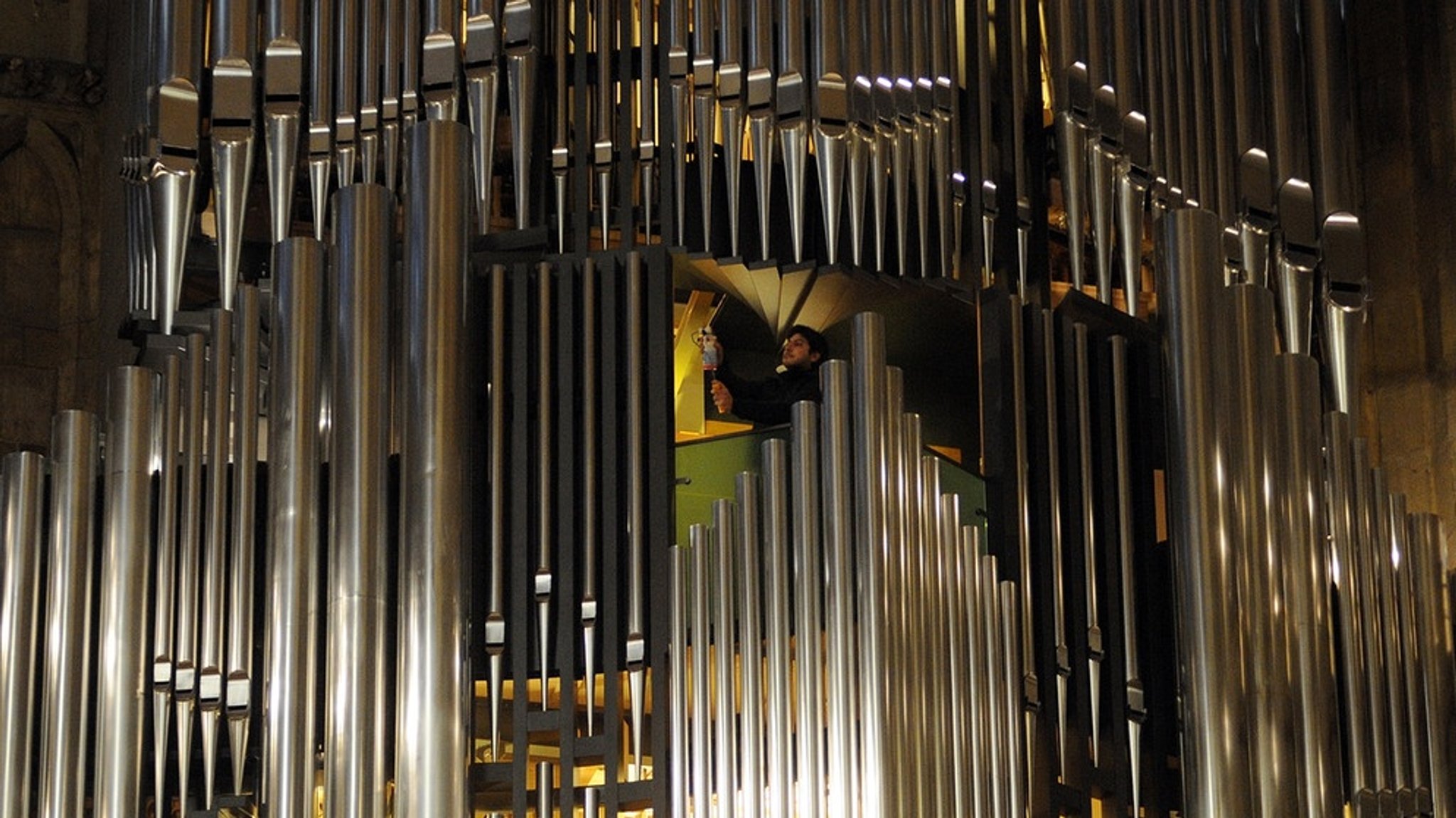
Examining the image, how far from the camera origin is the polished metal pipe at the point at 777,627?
392 inches

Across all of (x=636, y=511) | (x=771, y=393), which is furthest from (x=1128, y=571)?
(x=771, y=393)

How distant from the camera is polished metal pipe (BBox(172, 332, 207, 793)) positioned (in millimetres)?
10102

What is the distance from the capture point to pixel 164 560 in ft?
33.5

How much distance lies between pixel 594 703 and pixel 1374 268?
5014 millimetres

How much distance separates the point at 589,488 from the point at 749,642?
90 centimetres

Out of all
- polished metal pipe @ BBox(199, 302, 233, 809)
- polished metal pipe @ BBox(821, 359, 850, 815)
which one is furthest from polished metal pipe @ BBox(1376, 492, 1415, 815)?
polished metal pipe @ BBox(199, 302, 233, 809)

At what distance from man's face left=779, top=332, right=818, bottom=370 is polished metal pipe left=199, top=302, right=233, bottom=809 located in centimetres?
274

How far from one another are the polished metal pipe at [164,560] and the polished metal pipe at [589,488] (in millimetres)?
1472

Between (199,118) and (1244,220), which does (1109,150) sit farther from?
(199,118)

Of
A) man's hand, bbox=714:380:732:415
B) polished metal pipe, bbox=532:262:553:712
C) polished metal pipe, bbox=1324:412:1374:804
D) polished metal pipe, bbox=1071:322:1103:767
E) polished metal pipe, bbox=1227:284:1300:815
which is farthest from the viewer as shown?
man's hand, bbox=714:380:732:415

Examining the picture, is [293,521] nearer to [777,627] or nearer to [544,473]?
[544,473]

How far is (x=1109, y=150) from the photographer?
1173cm

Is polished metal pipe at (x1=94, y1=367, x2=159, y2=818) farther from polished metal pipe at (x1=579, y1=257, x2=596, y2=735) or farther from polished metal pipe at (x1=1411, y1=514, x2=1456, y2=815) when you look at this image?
polished metal pipe at (x1=1411, y1=514, x2=1456, y2=815)

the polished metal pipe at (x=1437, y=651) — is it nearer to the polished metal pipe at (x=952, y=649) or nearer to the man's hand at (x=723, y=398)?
the polished metal pipe at (x=952, y=649)
